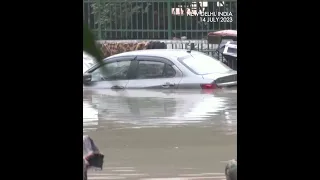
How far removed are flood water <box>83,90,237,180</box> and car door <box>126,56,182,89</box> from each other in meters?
0.11

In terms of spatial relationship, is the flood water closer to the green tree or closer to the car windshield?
the car windshield

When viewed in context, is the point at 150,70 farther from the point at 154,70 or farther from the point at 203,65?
the point at 203,65

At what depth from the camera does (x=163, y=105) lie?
8484 millimetres

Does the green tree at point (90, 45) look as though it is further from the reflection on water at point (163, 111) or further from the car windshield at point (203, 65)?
the car windshield at point (203, 65)

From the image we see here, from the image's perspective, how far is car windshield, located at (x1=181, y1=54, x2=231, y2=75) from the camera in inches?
357

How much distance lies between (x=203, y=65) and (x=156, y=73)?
770mm

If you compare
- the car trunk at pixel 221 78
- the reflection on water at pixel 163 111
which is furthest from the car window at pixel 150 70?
the car trunk at pixel 221 78

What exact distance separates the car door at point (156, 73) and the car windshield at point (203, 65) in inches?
9.7

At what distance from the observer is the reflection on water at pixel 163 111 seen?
24.6ft

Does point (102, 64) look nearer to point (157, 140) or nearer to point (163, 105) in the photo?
point (157, 140)

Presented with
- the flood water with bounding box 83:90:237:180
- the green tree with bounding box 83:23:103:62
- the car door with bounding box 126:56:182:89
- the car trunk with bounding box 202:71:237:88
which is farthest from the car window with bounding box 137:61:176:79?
the green tree with bounding box 83:23:103:62
